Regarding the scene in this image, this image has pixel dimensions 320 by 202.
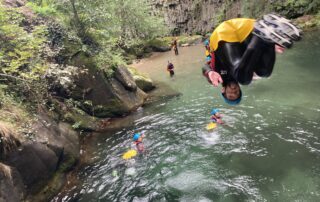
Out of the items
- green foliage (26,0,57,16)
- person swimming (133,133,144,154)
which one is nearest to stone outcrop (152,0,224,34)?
green foliage (26,0,57,16)

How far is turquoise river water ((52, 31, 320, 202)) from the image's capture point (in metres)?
8.38

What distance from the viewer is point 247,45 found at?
4.08 m

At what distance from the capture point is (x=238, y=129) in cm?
1166

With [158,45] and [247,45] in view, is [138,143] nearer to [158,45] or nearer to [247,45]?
[247,45]

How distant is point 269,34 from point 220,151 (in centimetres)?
759

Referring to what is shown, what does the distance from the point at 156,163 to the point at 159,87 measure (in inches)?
402

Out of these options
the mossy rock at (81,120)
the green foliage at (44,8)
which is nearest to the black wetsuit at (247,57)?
the mossy rock at (81,120)

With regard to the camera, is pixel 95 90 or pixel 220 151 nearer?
pixel 220 151

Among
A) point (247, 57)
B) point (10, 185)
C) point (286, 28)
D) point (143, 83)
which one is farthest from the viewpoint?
point (143, 83)

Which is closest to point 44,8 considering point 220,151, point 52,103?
point 52,103

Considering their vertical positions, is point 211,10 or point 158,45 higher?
point 211,10

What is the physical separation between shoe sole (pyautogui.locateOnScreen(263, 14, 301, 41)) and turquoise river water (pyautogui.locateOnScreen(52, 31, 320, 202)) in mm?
5625

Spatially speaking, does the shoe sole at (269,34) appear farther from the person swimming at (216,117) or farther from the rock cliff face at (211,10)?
the rock cliff face at (211,10)

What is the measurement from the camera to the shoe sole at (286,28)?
3.32 metres
